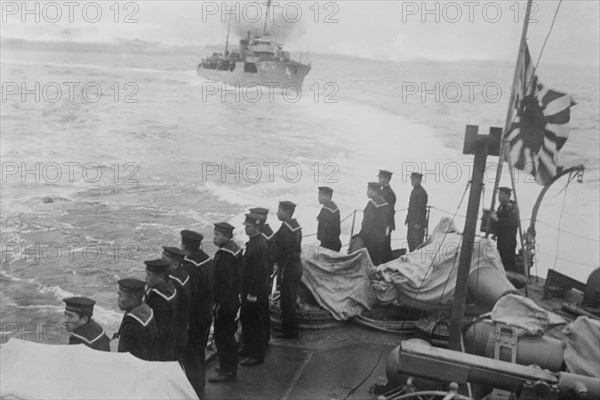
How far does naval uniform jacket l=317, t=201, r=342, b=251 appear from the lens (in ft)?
23.1

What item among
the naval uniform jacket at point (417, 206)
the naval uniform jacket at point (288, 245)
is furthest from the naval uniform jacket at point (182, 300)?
the naval uniform jacket at point (417, 206)

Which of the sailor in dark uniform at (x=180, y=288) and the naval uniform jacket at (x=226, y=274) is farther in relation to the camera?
the naval uniform jacket at (x=226, y=274)

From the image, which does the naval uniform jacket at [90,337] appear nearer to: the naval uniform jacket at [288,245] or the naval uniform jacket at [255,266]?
the naval uniform jacket at [255,266]

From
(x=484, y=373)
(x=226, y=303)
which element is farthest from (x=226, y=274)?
(x=484, y=373)

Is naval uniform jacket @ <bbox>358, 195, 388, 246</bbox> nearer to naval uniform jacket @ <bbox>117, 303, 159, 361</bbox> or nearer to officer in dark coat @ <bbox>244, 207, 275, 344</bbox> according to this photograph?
officer in dark coat @ <bbox>244, 207, 275, 344</bbox>

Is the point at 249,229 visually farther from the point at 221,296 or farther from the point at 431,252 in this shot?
the point at 431,252

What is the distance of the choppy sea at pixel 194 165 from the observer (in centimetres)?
1628

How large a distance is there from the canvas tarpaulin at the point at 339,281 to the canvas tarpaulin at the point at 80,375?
11.6ft

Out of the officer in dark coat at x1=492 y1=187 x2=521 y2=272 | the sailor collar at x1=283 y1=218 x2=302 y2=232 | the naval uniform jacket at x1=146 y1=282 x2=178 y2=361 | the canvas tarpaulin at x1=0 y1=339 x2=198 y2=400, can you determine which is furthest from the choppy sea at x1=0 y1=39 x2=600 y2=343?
the canvas tarpaulin at x1=0 y1=339 x2=198 y2=400

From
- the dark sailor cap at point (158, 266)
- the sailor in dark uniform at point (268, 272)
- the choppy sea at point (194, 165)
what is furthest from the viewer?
the choppy sea at point (194, 165)

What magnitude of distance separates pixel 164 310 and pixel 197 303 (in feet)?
2.26

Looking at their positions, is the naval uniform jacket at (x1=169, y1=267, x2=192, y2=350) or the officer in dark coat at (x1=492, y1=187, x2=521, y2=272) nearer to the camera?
the naval uniform jacket at (x1=169, y1=267, x2=192, y2=350)

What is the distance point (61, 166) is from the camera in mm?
25234

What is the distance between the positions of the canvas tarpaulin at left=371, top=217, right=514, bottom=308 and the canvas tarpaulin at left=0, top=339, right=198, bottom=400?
11.9 ft
